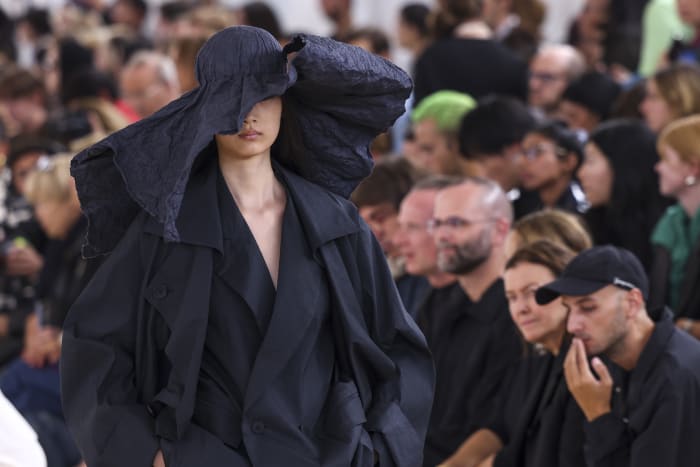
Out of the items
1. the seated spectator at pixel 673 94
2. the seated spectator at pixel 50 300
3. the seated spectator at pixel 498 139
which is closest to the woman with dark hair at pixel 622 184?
the seated spectator at pixel 673 94

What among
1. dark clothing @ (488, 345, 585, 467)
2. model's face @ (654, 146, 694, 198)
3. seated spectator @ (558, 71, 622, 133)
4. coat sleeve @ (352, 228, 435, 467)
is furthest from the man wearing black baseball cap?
Answer: seated spectator @ (558, 71, 622, 133)

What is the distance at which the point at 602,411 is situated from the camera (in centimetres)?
421

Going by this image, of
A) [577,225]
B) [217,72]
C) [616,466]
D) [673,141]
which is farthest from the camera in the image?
[673,141]

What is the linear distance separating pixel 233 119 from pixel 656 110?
3679 millimetres

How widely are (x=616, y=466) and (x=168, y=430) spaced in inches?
60.8

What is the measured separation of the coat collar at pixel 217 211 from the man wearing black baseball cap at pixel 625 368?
1.14 meters

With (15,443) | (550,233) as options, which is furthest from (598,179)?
(15,443)

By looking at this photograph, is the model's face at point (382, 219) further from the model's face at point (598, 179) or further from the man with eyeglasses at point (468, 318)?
the model's face at point (598, 179)

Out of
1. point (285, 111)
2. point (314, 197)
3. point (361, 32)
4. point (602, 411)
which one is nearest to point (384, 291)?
point (314, 197)

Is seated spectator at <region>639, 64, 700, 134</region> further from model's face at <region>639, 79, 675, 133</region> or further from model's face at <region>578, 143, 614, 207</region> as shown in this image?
model's face at <region>578, 143, 614, 207</region>

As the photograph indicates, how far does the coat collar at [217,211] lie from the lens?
3.22 metres

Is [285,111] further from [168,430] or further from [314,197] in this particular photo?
[168,430]

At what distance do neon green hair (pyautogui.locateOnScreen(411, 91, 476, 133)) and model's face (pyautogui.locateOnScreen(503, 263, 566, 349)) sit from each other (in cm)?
219

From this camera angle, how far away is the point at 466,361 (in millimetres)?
5082
